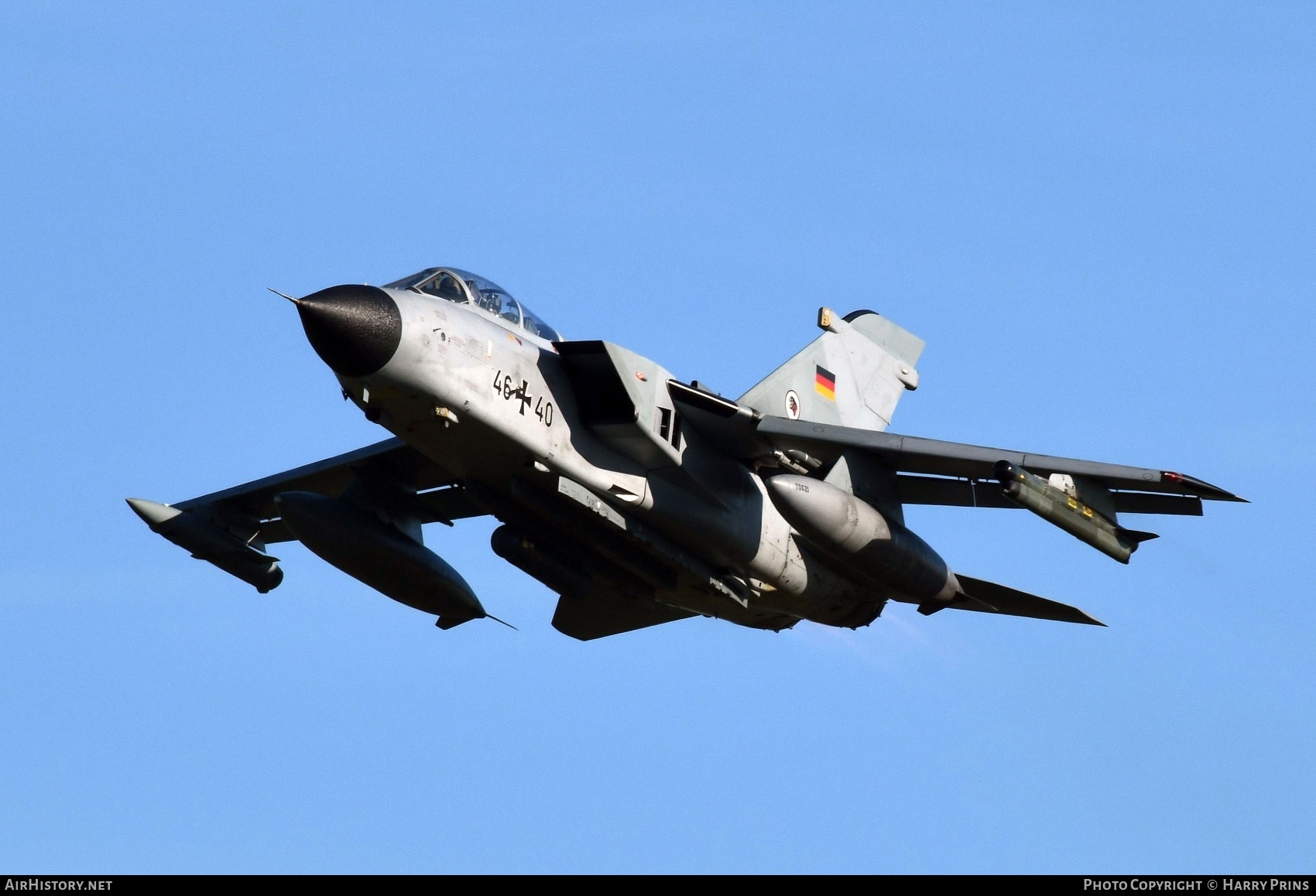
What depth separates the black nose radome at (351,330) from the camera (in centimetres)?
2045

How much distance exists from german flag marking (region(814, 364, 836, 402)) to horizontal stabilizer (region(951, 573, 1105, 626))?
2.87 m

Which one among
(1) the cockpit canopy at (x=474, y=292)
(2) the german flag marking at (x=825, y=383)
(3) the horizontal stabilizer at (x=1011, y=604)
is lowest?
(3) the horizontal stabilizer at (x=1011, y=604)

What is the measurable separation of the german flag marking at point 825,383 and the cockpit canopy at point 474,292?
4062mm

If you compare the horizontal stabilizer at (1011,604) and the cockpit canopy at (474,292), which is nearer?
the cockpit canopy at (474,292)

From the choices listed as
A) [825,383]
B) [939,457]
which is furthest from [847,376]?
[939,457]

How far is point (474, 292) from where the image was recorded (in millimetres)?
22016

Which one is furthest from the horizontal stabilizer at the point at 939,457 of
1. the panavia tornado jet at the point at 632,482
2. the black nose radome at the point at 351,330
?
the black nose radome at the point at 351,330

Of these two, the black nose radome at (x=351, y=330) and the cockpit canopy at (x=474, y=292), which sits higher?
the cockpit canopy at (x=474, y=292)

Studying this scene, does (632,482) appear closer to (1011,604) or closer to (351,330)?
(351,330)

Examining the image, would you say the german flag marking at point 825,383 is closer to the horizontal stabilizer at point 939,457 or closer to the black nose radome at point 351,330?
the horizontal stabilizer at point 939,457

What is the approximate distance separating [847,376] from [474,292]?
6043 millimetres

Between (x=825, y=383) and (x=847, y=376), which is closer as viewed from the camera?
(x=825, y=383)

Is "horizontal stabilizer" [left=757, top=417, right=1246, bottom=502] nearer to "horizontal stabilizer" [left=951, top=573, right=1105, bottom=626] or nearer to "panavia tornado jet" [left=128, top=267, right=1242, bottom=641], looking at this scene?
"panavia tornado jet" [left=128, top=267, right=1242, bottom=641]
